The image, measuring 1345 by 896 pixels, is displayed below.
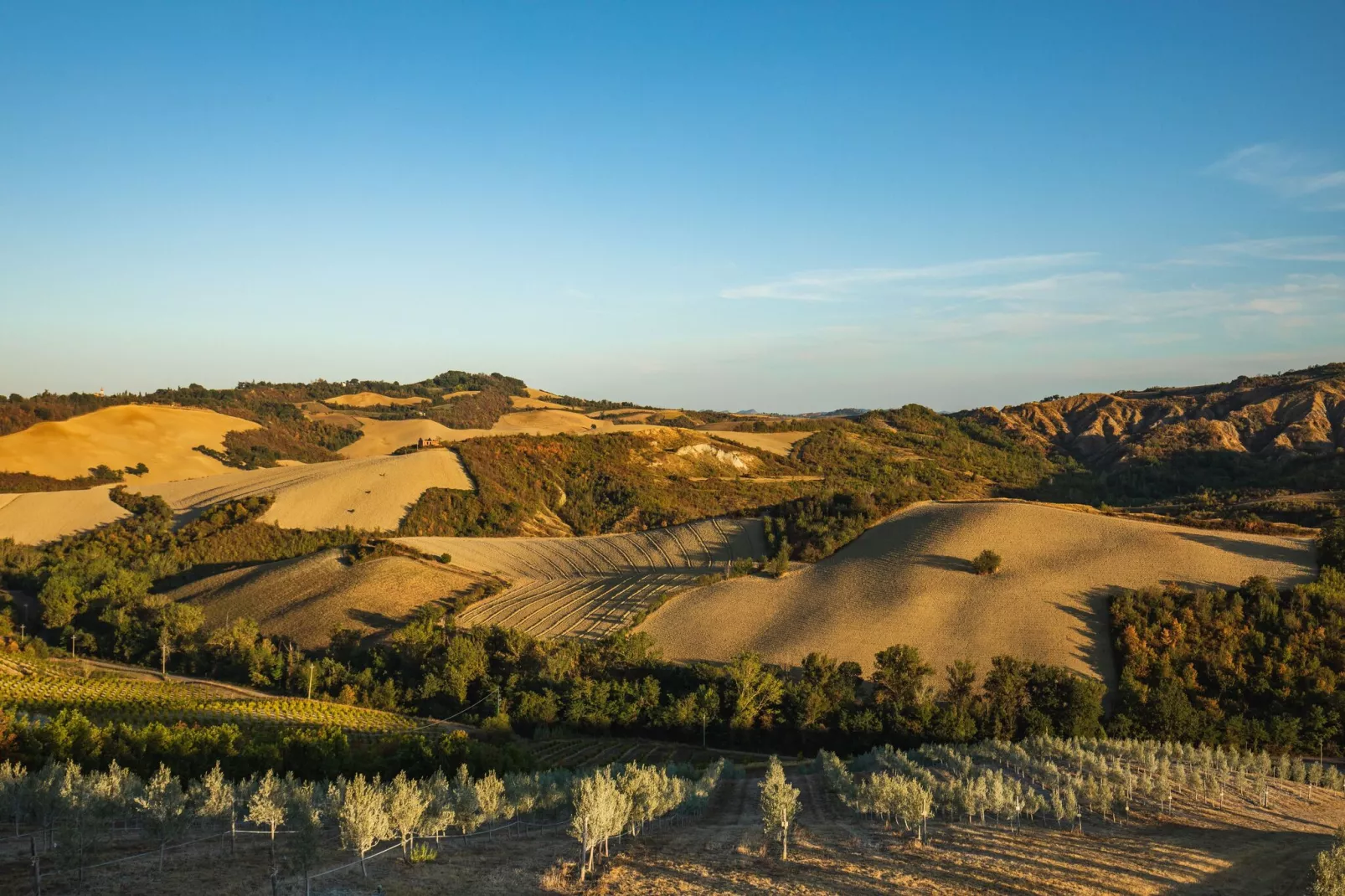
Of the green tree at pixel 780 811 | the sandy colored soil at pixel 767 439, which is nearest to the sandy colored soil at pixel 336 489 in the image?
the sandy colored soil at pixel 767 439

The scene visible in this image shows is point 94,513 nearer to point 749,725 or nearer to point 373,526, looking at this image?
point 373,526

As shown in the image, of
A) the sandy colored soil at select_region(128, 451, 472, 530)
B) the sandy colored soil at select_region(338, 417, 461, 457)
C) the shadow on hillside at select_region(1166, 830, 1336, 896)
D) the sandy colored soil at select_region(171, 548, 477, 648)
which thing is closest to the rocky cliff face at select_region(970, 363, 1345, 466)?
the sandy colored soil at select_region(128, 451, 472, 530)

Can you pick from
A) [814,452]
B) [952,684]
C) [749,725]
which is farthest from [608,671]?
[814,452]

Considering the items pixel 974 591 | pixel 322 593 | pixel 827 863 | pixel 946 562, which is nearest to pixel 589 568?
pixel 322 593

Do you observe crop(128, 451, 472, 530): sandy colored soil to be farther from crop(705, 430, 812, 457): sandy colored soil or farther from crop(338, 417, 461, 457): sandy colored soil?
crop(338, 417, 461, 457): sandy colored soil

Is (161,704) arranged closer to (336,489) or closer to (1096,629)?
(1096,629)

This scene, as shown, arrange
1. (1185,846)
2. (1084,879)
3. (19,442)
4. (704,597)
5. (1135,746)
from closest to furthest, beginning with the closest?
(1084,879) → (1185,846) → (1135,746) → (704,597) → (19,442)
